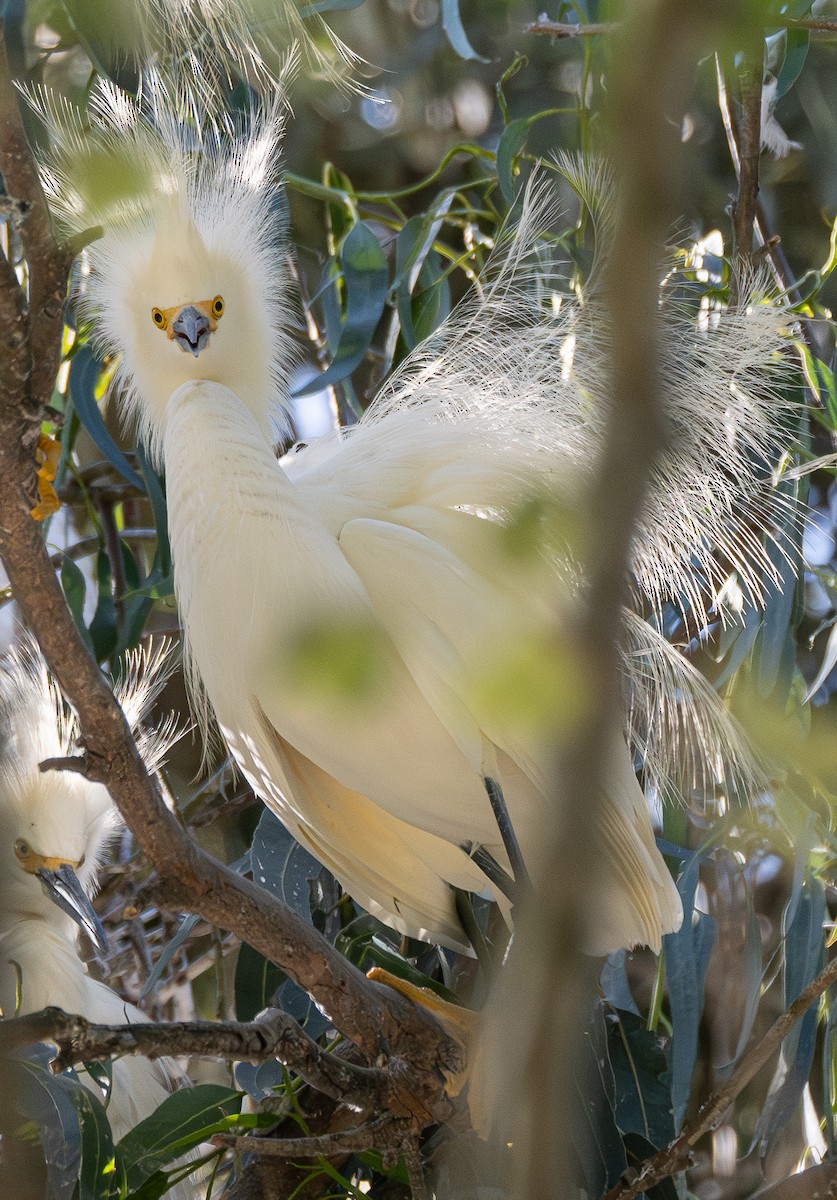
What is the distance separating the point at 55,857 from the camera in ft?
6.23

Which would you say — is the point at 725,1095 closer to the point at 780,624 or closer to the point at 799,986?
the point at 799,986

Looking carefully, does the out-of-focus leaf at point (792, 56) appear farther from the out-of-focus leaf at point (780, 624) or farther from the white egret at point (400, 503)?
the out-of-focus leaf at point (780, 624)

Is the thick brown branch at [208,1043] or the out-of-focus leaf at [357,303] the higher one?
the out-of-focus leaf at [357,303]

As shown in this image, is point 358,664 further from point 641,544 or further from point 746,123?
point 746,123

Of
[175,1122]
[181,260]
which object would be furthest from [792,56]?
[175,1122]

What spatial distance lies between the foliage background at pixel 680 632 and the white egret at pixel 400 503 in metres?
0.09

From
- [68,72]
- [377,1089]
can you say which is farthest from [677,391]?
[68,72]

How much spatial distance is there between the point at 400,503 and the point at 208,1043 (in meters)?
0.65

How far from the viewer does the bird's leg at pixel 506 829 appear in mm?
1416

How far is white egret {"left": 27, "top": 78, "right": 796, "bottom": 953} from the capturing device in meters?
1.35

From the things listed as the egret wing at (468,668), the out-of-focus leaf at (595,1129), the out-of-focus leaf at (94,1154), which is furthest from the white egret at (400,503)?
the out-of-focus leaf at (94,1154)

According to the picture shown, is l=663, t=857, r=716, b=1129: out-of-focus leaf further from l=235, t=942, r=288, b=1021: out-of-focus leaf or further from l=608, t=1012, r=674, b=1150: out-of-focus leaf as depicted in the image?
l=235, t=942, r=288, b=1021: out-of-focus leaf

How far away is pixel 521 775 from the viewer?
150cm

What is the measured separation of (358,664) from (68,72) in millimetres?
2043
